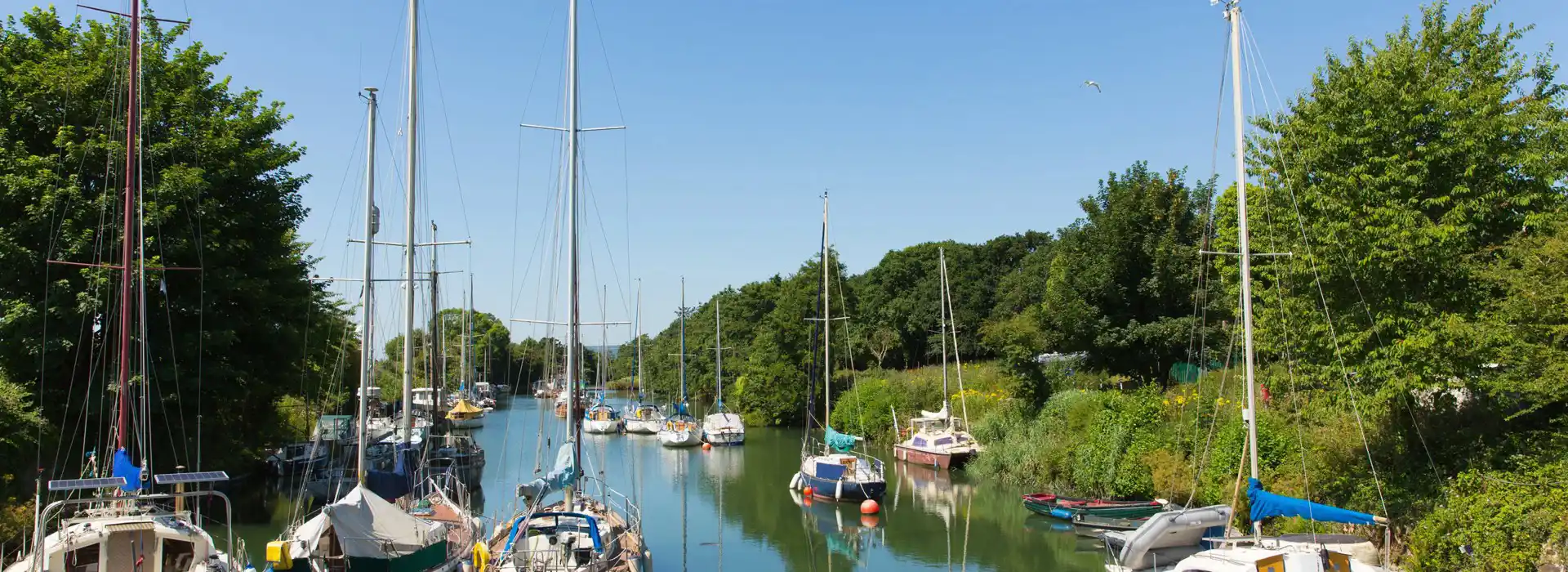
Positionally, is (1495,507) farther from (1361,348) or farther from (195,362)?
(195,362)

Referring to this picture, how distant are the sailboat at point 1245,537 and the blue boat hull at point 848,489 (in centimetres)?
1058

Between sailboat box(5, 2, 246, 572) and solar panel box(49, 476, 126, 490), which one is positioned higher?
solar panel box(49, 476, 126, 490)

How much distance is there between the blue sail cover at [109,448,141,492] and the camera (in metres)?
15.2

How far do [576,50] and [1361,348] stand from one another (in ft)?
58.2

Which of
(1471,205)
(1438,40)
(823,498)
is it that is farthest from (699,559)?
(1438,40)

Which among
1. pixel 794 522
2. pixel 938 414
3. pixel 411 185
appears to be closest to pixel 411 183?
pixel 411 185

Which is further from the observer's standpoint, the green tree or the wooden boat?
the wooden boat

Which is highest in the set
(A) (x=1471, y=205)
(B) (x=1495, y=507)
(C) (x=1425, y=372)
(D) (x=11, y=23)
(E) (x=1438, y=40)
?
(D) (x=11, y=23)

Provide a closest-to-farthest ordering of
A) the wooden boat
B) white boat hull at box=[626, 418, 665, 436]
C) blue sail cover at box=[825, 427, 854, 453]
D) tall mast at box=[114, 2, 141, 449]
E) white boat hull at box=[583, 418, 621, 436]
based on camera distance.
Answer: tall mast at box=[114, 2, 141, 449]
the wooden boat
blue sail cover at box=[825, 427, 854, 453]
white boat hull at box=[626, 418, 665, 436]
white boat hull at box=[583, 418, 621, 436]

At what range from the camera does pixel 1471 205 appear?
18984 millimetres

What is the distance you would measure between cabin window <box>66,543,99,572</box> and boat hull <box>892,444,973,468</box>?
30122mm

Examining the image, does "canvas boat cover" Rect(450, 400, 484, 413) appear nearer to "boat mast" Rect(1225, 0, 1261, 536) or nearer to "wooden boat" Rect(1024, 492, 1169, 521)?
"wooden boat" Rect(1024, 492, 1169, 521)

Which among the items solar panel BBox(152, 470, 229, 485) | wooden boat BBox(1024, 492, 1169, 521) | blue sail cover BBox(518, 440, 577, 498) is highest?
solar panel BBox(152, 470, 229, 485)

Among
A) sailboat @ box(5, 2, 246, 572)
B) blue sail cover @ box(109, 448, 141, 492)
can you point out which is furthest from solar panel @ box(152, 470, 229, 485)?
blue sail cover @ box(109, 448, 141, 492)
